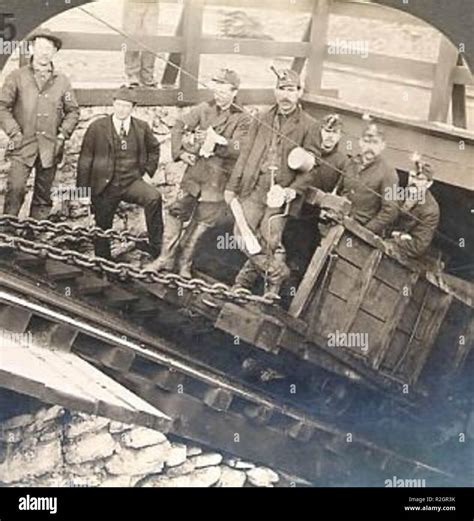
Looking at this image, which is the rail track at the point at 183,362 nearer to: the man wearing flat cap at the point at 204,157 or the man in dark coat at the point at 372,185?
the man wearing flat cap at the point at 204,157

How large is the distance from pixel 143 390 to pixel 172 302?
21 centimetres

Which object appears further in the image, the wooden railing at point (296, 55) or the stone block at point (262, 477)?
the stone block at point (262, 477)

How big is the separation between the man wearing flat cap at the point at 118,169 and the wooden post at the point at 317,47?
37cm

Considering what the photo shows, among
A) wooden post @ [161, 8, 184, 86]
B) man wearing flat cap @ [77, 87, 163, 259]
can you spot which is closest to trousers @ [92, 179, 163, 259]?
man wearing flat cap @ [77, 87, 163, 259]

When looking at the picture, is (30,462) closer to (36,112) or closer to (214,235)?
(214,235)

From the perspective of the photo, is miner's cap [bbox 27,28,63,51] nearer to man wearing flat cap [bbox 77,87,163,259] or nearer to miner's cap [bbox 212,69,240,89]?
man wearing flat cap [bbox 77,87,163,259]

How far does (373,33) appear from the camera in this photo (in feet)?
8.42

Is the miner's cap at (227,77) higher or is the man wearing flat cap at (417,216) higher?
the miner's cap at (227,77)

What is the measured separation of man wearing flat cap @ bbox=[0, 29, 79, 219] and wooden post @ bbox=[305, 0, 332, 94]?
0.52 meters

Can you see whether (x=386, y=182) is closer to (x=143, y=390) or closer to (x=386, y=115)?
(x=386, y=115)

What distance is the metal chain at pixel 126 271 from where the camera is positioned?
2.54 m

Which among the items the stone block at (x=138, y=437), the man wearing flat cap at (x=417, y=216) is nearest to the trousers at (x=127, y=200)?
the stone block at (x=138, y=437)

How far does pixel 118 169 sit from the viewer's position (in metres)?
2.57

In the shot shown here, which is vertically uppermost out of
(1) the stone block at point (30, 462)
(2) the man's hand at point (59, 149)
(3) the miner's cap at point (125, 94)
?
(3) the miner's cap at point (125, 94)
